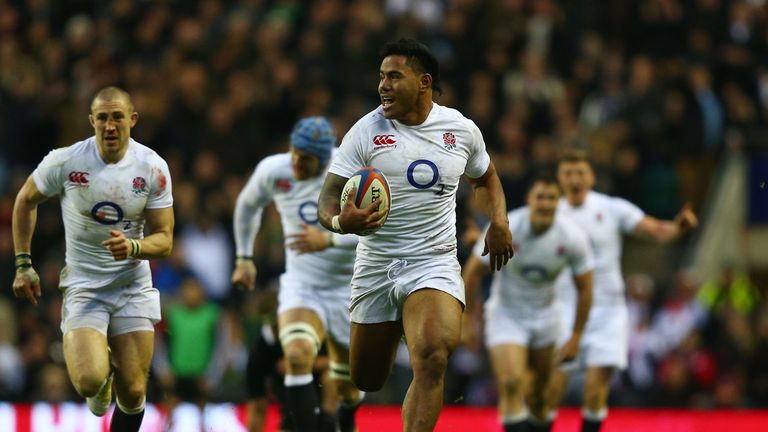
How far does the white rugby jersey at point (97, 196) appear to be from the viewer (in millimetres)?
10625

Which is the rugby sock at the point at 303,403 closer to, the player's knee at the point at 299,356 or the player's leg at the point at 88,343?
the player's knee at the point at 299,356

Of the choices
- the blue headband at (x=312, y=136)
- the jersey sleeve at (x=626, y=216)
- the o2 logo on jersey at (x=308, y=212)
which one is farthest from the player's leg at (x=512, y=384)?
the blue headband at (x=312, y=136)

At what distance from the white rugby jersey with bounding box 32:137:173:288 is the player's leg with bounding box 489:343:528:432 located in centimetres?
398

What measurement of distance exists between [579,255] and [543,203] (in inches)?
23.3

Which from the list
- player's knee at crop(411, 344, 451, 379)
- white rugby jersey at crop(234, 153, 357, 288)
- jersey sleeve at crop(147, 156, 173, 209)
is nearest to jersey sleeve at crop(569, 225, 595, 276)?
white rugby jersey at crop(234, 153, 357, 288)

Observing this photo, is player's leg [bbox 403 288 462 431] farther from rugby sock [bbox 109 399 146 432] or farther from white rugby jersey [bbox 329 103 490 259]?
rugby sock [bbox 109 399 146 432]

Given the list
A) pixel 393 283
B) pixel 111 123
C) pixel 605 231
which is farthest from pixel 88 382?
pixel 605 231

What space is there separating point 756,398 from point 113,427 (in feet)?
31.8

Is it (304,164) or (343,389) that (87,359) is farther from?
(304,164)

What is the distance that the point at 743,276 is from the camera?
20.1 meters

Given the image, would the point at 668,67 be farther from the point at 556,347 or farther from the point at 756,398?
the point at 556,347

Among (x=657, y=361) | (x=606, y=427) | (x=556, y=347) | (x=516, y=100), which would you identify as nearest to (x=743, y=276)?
(x=657, y=361)

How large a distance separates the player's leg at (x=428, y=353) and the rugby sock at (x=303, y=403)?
219 centimetres

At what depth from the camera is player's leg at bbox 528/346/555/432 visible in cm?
1355
